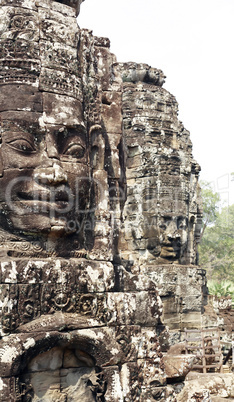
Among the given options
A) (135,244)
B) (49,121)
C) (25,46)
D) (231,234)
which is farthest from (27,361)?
(231,234)

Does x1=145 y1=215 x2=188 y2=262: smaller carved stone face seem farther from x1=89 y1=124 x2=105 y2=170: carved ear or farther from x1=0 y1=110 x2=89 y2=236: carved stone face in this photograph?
x1=0 y1=110 x2=89 y2=236: carved stone face

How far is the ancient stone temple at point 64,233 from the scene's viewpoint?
15.9 ft

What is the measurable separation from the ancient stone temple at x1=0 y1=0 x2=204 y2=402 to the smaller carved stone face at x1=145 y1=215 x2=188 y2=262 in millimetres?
6861

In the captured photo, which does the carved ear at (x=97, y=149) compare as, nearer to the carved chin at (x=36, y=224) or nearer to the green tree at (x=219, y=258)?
the carved chin at (x=36, y=224)

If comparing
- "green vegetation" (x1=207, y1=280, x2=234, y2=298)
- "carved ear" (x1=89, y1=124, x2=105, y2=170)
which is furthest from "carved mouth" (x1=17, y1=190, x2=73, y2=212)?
"green vegetation" (x1=207, y1=280, x2=234, y2=298)

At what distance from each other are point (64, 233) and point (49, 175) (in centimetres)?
54

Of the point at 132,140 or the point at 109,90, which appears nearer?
the point at 109,90

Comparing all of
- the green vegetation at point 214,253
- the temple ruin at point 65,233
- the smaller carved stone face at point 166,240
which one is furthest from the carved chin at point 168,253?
the green vegetation at point 214,253

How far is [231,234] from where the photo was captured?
55.8 meters

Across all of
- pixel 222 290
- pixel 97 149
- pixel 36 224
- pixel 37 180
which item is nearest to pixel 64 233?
pixel 36 224

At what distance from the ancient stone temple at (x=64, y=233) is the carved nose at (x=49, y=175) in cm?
1

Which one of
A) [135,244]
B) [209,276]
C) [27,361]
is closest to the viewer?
[27,361]

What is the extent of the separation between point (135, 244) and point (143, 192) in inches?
48.3

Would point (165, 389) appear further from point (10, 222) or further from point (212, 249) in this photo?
point (212, 249)
